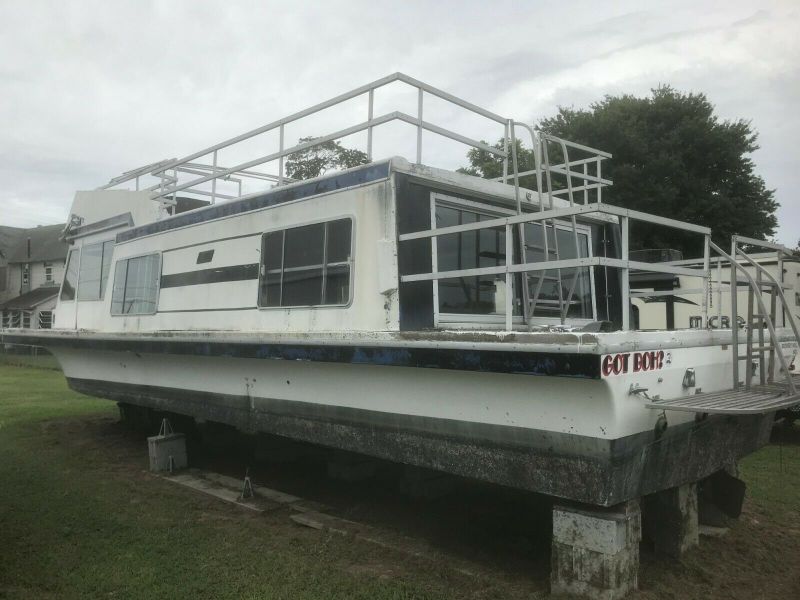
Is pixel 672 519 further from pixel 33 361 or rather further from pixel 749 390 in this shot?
pixel 33 361

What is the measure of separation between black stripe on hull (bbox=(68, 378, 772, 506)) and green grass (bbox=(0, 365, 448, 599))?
80 cm

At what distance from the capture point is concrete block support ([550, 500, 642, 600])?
3795mm

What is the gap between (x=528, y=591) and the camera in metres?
4.15

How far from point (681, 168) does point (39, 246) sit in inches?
1341

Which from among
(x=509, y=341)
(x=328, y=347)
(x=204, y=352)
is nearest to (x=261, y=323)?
(x=204, y=352)

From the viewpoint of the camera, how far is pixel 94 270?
8945 mm

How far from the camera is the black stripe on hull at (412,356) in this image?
12.0 ft

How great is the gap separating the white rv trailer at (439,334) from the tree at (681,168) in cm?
1511

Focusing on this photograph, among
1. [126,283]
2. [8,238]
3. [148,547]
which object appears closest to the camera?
[148,547]

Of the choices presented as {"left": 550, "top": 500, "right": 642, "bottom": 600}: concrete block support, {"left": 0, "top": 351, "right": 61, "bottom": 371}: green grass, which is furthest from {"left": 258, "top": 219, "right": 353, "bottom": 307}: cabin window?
{"left": 0, "top": 351, "right": 61, "bottom": 371}: green grass

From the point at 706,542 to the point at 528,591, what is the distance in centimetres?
190

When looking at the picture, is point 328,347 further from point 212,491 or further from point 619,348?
point 212,491

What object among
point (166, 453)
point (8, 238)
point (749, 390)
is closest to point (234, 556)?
point (166, 453)

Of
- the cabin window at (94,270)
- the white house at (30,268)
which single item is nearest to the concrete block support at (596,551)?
the cabin window at (94,270)
